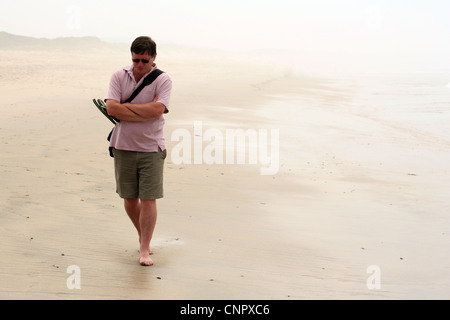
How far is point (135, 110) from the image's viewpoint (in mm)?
4477

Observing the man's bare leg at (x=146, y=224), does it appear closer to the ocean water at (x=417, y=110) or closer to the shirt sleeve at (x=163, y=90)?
the shirt sleeve at (x=163, y=90)

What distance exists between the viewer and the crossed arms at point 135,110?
176 inches

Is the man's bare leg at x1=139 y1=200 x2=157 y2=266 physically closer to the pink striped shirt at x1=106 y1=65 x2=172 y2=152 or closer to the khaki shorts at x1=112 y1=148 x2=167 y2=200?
the khaki shorts at x1=112 y1=148 x2=167 y2=200

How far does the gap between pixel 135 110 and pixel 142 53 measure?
1.43ft

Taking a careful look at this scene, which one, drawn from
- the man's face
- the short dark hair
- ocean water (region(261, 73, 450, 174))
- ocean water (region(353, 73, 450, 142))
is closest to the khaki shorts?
the man's face

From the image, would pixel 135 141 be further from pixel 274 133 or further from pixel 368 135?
pixel 368 135

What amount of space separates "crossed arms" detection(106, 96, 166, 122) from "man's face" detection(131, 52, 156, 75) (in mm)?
269

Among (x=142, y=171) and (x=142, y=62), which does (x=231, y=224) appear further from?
(x=142, y=62)

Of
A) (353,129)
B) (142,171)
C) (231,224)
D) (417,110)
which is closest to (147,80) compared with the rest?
(142,171)

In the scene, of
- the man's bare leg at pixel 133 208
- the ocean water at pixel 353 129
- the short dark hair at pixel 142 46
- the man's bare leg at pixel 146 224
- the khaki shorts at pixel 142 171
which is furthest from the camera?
the ocean water at pixel 353 129

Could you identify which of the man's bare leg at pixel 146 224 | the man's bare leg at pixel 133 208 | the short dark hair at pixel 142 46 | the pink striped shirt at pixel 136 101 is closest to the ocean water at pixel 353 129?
the man's bare leg at pixel 133 208

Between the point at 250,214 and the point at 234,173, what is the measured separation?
2.13m

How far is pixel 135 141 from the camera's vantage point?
4.61 meters
